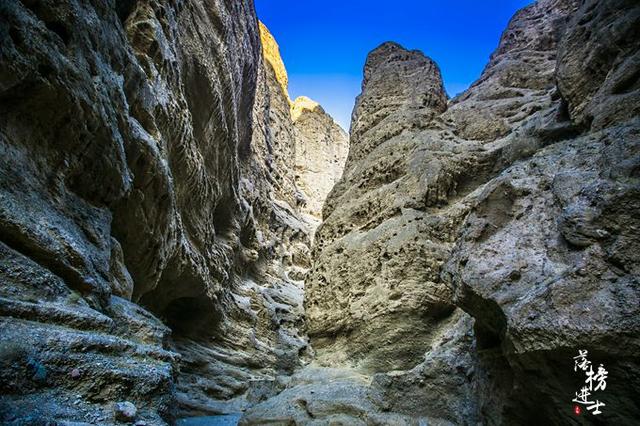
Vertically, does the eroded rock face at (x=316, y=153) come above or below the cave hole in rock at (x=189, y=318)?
above

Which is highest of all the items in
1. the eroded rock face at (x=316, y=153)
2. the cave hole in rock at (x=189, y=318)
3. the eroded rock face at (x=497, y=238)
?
the eroded rock face at (x=316, y=153)

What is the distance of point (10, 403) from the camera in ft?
7.80

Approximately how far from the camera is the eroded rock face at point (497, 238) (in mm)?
3236

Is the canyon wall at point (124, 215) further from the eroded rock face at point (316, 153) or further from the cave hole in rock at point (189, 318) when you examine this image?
the eroded rock face at point (316, 153)

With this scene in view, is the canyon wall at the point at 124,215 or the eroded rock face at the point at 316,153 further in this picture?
the eroded rock face at the point at 316,153

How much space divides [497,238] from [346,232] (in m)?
6.18

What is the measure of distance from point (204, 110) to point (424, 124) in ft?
23.2

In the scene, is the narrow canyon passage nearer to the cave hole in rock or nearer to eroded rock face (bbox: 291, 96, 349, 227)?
the cave hole in rock

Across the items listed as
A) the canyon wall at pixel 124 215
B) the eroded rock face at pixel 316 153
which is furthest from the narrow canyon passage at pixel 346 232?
the eroded rock face at pixel 316 153

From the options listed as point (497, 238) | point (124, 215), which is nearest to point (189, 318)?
point (124, 215)

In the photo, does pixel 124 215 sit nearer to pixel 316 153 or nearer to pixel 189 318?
pixel 189 318

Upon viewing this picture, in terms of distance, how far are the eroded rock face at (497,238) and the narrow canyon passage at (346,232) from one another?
3cm

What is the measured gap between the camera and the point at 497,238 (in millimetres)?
4586

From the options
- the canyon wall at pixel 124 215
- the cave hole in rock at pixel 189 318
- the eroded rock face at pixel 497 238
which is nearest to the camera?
the canyon wall at pixel 124 215
